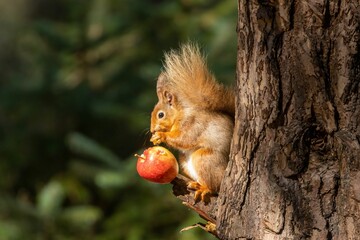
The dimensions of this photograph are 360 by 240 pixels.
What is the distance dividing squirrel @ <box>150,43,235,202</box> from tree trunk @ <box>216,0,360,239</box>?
0.20 meters

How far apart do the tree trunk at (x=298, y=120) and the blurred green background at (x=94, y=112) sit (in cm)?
239

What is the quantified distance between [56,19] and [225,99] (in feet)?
17.5

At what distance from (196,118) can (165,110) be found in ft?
0.58

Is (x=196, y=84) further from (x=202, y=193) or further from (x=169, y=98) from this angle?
(x=202, y=193)

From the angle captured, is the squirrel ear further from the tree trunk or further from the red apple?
the tree trunk

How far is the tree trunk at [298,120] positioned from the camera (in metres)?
1.91

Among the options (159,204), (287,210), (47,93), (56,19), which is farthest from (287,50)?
(56,19)

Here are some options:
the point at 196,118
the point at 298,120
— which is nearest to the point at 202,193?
the point at 196,118

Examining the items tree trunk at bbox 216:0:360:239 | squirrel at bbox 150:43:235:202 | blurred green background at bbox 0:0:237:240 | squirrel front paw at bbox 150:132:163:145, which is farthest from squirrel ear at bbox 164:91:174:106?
blurred green background at bbox 0:0:237:240

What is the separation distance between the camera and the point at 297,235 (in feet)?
6.73

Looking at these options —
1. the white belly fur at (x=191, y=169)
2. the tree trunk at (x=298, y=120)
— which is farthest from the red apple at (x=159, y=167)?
the tree trunk at (x=298, y=120)

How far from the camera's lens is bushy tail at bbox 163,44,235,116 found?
243 cm

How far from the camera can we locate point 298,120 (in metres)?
1.98

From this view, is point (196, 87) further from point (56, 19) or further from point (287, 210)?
point (56, 19)
